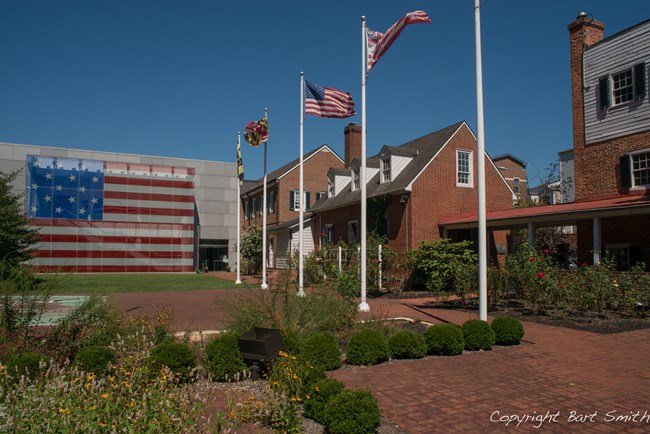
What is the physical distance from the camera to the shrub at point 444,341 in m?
8.48

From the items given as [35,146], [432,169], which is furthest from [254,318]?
[35,146]

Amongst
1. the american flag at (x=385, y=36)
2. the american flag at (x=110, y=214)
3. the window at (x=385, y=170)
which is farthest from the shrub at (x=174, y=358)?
the american flag at (x=110, y=214)

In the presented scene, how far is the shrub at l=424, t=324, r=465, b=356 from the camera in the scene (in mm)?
8477

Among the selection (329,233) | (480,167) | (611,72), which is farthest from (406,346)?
(329,233)

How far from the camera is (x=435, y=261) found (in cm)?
→ 2019

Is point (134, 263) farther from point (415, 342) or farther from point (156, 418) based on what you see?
point (156, 418)

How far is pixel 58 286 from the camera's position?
826 cm

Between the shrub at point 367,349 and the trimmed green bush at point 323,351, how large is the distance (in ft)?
1.08

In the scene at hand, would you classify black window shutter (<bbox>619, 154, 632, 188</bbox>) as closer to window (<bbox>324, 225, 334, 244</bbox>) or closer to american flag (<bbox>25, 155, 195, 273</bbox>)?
window (<bbox>324, 225, 334, 244</bbox>)

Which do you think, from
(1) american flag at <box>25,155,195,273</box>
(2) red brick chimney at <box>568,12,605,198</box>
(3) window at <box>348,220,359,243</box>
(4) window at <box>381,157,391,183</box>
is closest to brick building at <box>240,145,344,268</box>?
(3) window at <box>348,220,359,243</box>

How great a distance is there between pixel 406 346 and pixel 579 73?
16648 millimetres

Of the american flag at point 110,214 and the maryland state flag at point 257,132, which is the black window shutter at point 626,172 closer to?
the maryland state flag at point 257,132

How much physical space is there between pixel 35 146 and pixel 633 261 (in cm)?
5039

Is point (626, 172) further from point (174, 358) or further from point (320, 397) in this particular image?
point (174, 358)
